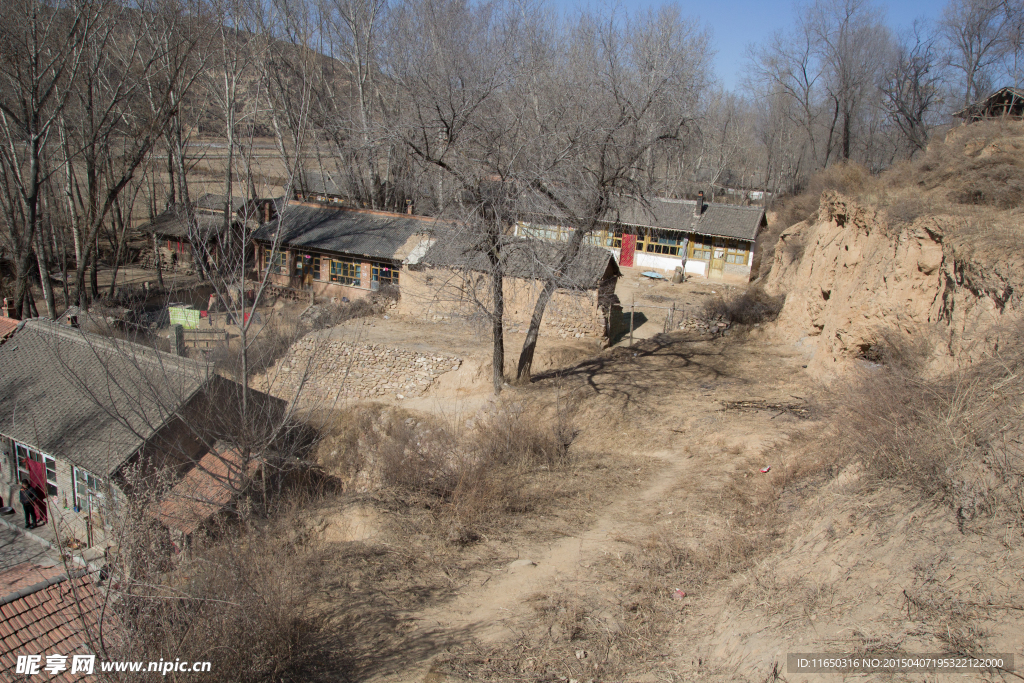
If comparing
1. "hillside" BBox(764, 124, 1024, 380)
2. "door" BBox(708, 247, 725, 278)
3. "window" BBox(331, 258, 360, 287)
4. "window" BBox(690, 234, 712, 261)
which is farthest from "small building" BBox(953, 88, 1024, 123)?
"window" BBox(331, 258, 360, 287)

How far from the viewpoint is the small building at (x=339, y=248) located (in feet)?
79.5

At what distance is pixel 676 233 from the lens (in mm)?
31547

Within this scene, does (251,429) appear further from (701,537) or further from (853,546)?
(853,546)

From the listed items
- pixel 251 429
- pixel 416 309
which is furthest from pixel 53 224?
pixel 251 429

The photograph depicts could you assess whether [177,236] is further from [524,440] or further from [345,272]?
[524,440]

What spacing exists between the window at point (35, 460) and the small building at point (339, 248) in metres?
11.8

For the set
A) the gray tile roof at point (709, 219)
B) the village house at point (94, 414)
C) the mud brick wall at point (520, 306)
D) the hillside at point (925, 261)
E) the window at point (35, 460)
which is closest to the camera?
the hillside at point (925, 261)

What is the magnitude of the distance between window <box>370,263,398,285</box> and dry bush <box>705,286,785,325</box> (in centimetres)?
1153

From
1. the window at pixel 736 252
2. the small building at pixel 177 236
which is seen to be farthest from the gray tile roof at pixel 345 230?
the window at pixel 736 252

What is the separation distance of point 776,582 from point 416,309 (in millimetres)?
16833

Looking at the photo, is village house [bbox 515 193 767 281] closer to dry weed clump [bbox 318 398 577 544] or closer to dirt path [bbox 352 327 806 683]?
dirt path [bbox 352 327 806 683]

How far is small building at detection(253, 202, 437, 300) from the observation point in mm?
24234

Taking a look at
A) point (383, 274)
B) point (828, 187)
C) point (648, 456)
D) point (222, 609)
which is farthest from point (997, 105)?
point (222, 609)

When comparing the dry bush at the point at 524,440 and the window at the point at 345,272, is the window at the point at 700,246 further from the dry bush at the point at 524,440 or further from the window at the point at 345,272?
the dry bush at the point at 524,440
